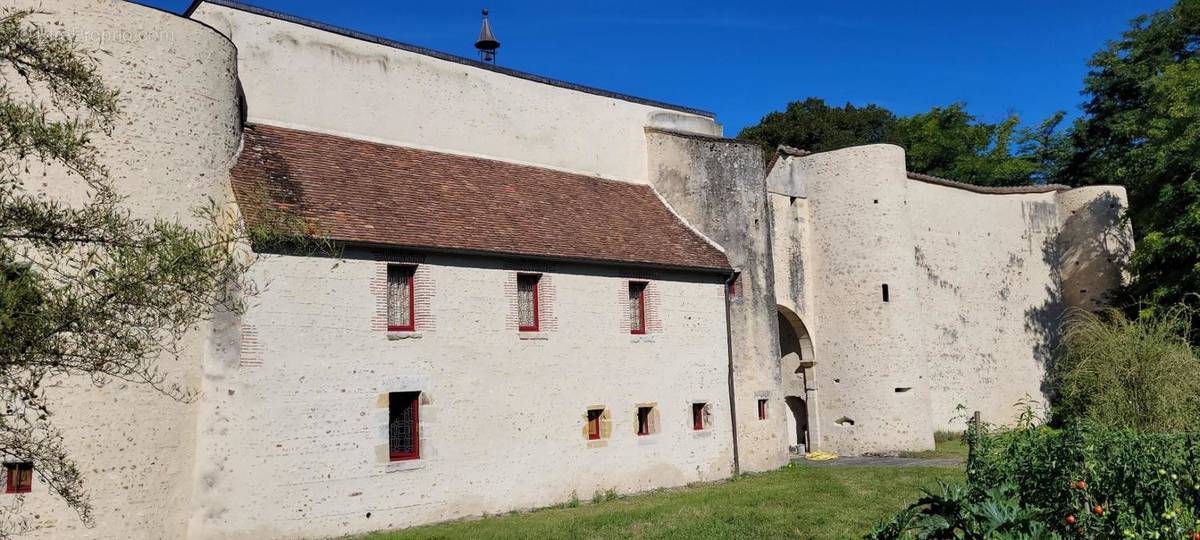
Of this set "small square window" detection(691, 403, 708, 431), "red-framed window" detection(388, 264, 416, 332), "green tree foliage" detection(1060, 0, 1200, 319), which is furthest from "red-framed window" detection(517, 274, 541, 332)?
"green tree foliage" detection(1060, 0, 1200, 319)

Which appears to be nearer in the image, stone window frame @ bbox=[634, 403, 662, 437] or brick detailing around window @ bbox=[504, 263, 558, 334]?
brick detailing around window @ bbox=[504, 263, 558, 334]

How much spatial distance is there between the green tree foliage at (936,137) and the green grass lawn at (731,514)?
24337mm

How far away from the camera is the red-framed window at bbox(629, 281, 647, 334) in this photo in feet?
61.0

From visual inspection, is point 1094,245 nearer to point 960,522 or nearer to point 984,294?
point 984,294

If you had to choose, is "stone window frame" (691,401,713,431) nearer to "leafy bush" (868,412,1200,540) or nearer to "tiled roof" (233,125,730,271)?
"tiled roof" (233,125,730,271)

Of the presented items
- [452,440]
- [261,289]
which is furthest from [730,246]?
[261,289]

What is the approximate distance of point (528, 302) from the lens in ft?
55.1

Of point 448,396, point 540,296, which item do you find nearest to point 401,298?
point 448,396

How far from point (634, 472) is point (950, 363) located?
13005 mm

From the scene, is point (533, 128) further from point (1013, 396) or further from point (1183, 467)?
point (1013, 396)

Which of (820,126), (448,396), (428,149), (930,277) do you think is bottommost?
(448,396)

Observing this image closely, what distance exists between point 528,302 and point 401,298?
2.64m

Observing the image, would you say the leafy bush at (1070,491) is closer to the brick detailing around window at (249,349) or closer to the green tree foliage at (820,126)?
the brick detailing around window at (249,349)

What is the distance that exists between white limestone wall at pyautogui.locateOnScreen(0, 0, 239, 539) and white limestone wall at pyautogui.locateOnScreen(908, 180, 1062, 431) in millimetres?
18301
